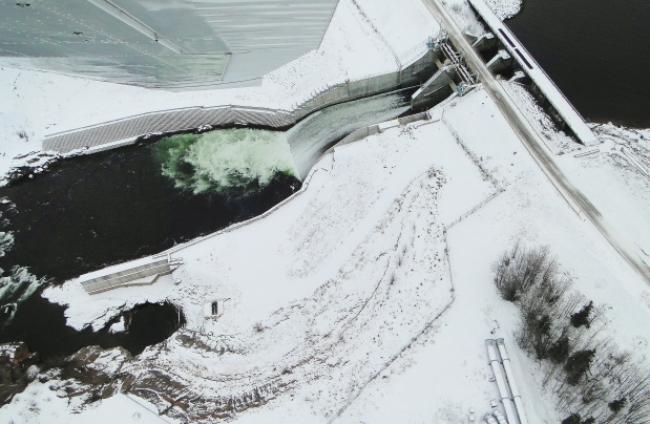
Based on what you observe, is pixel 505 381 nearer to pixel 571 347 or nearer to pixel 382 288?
pixel 571 347

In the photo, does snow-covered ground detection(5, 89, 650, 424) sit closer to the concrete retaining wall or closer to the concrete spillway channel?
the concrete spillway channel

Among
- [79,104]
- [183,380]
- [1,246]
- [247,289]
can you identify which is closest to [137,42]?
[79,104]

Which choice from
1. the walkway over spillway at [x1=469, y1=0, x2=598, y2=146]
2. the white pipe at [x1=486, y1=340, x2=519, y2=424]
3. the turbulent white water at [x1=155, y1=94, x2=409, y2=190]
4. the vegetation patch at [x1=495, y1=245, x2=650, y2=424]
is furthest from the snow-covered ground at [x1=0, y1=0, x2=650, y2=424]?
the turbulent white water at [x1=155, y1=94, x2=409, y2=190]

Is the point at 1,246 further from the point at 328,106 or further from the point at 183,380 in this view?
the point at 328,106

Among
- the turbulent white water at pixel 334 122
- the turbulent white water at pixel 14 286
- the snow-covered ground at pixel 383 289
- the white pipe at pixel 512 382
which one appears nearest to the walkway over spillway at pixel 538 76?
the snow-covered ground at pixel 383 289

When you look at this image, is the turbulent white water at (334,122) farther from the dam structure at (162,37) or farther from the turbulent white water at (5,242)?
the turbulent white water at (5,242)

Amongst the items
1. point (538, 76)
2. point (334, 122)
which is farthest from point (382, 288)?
point (538, 76)

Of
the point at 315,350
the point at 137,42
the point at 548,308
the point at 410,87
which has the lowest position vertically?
the point at 548,308
